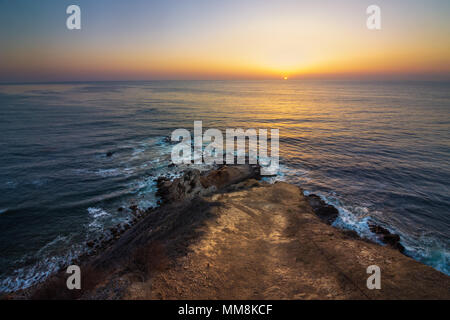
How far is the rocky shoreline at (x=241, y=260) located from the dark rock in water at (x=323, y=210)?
0.49m

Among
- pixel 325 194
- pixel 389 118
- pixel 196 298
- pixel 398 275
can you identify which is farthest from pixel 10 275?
pixel 389 118

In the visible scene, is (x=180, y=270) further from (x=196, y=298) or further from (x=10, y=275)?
(x=10, y=275)

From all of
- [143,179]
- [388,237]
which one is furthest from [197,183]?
[388,237]

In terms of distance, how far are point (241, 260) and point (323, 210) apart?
478 inches

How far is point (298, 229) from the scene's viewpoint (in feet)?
46.3

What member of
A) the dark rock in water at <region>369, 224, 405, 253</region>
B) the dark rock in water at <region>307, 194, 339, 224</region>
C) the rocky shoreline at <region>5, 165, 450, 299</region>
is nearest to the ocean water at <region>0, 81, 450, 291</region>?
the dark rock in water at <region>369, 224, 405, 253</region>

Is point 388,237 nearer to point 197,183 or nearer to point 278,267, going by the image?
point 278,267

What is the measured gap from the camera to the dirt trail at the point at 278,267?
866 centimetres

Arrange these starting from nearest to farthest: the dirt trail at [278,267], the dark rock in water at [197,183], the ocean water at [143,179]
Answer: the dirt trail at [278,267]
the ocean water at [143,179]
the dark rock in water at [197,183]

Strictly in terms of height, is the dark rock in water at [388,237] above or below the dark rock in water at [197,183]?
below

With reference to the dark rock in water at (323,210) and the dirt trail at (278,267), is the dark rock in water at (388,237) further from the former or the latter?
the dirt trail at (278,267)

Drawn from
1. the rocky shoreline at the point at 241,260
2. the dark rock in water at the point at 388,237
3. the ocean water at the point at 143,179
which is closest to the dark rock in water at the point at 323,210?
the rocky shoreline at the point at 241,260
